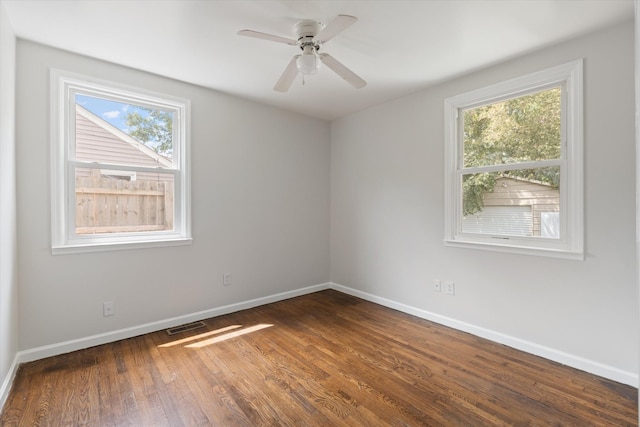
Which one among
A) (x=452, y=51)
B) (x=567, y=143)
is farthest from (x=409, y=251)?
(x=452, y=51)

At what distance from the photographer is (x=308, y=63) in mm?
2045

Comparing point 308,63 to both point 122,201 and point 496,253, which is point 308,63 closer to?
point 122,201

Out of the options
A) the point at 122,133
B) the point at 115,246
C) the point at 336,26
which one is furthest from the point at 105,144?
the point at 336,26

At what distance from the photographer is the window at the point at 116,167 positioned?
250 centimetres

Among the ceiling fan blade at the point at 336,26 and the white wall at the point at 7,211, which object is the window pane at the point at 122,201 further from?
the ceiling fan blade at the point at 336,26

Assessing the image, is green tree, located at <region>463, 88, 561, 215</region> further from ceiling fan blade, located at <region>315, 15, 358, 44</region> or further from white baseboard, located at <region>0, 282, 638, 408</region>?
ceiling fan blade, located at <region>315, 15, 358, 44</region>

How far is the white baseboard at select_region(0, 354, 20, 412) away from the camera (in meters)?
1.83

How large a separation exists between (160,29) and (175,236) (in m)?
1.86

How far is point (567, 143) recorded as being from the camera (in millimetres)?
2344

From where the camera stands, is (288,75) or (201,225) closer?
(288,75)

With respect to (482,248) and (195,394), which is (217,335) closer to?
(195,394)

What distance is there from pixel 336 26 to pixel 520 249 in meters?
2.27

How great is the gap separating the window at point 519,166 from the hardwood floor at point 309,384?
983mm

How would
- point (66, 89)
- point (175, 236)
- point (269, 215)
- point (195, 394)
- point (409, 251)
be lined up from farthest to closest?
point (269, 215)
point (409, 251)
point (175, 236)
point (66, 89)
point (195, 394)
